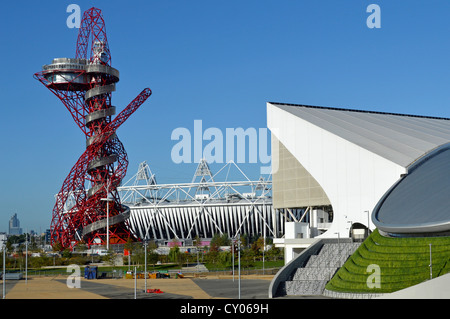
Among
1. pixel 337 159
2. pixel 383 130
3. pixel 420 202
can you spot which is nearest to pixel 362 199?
pixel 337 159

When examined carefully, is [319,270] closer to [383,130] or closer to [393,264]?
[393,264]

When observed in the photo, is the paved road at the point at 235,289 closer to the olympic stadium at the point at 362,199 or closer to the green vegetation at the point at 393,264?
the olympic stadium at the point at 362,199

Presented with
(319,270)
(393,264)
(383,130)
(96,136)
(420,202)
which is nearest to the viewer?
(393,264)

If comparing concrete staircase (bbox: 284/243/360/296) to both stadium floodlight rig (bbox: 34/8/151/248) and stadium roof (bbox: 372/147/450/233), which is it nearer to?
stadium roof (bbox: 372/147/450/233)

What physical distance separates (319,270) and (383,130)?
1995cm

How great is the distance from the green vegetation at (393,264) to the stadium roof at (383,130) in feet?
34.1

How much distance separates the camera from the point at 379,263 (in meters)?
39.3

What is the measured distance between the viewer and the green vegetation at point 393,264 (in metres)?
36.5

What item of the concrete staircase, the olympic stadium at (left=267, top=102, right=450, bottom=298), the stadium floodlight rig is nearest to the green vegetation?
the olympic stadium at (left=267, top=102, right=450, bottom=298)

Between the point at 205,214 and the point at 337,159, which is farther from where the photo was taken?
the point at 205,214

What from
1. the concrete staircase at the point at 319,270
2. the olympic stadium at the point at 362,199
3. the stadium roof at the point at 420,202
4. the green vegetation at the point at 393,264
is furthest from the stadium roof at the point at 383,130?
the green vegetation at the point at 393,264

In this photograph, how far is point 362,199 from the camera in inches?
1999
